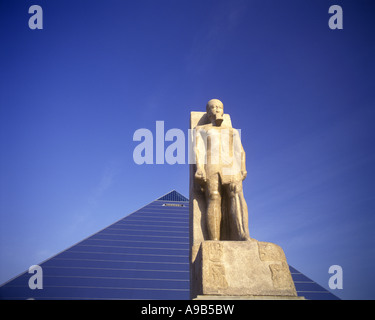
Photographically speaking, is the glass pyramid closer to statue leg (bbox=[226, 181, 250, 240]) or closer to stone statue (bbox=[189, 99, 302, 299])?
stone statue (bbox=[189, 99, 302, 299])

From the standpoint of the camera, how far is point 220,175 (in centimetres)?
369

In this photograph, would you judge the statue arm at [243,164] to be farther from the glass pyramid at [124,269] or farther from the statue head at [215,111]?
the glass pyramid at [124,269]

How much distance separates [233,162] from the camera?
381 cm

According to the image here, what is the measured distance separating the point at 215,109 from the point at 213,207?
4.49ft

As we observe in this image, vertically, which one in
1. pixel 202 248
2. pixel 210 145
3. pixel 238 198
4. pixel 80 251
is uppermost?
pixel 210 145

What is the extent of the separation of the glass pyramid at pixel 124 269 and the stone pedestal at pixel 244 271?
11605 mm

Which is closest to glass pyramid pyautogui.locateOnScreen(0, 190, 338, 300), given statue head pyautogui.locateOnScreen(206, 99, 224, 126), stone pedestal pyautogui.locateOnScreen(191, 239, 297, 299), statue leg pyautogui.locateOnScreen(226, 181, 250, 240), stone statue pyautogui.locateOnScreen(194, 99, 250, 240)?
stone statue pyautogui.locateOnScreen(194, 99, 250, 240)

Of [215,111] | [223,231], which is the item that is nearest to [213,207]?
[223,231]

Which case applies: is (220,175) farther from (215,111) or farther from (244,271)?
(244,271)

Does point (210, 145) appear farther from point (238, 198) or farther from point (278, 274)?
point (278, 274)

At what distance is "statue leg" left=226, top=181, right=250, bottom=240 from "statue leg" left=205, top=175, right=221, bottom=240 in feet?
0.48
